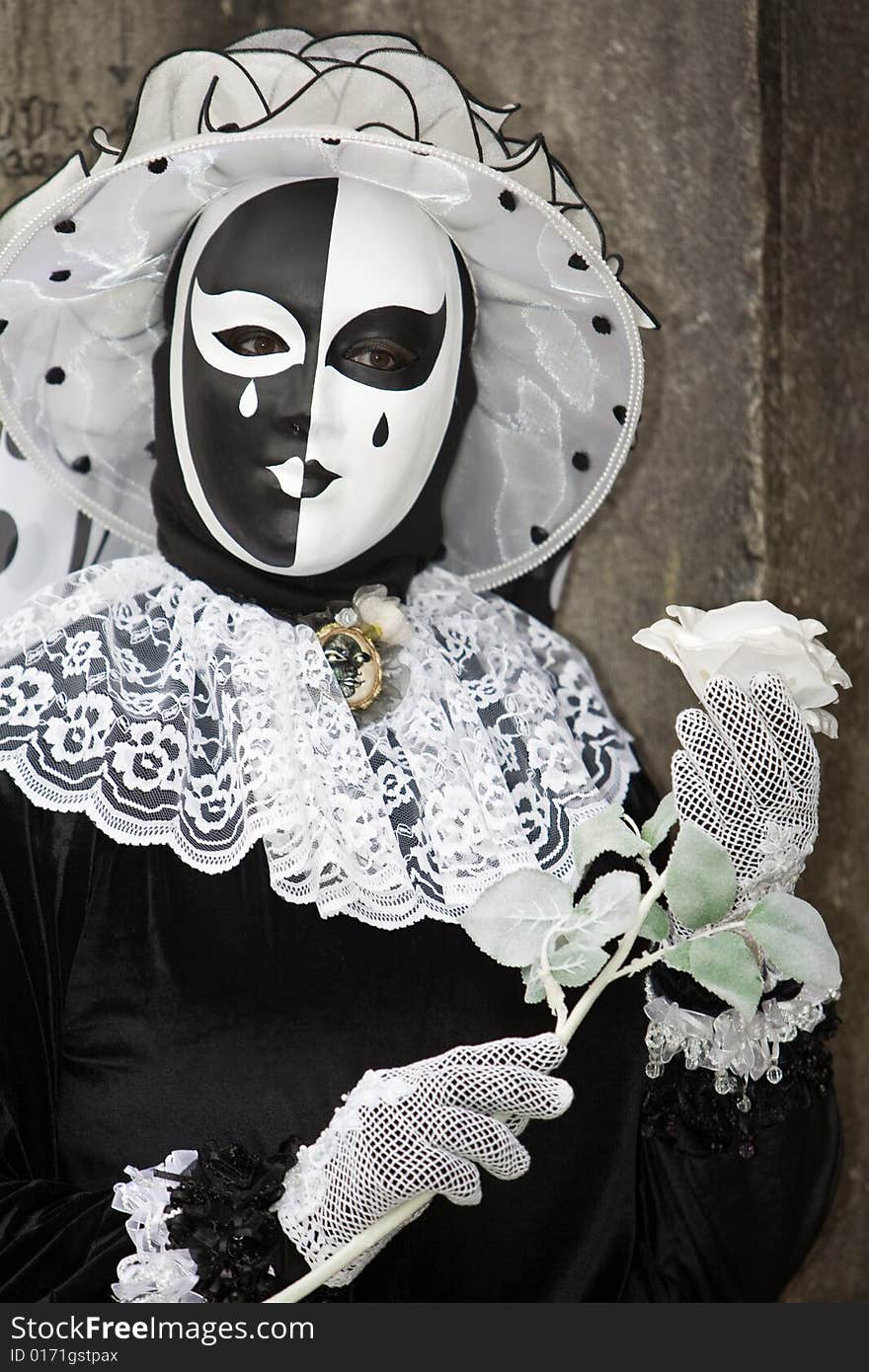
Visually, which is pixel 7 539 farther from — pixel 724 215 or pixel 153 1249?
pixel 724 215

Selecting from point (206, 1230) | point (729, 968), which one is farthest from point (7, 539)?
point (729, 968)

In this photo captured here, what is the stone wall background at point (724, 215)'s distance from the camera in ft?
5.46

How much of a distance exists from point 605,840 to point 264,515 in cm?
45

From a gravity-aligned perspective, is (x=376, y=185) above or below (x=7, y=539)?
above

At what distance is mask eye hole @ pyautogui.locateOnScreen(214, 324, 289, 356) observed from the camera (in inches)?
45.5

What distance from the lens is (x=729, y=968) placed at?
0.83 meters

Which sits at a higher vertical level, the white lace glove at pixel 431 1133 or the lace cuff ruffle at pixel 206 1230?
the white lace glove at pixel 431 1133

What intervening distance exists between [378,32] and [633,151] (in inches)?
24.3

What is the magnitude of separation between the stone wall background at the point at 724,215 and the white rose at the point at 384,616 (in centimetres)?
63

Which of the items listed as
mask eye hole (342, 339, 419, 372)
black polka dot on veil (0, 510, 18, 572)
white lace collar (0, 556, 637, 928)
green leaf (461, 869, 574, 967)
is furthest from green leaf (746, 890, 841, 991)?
black polka dot on veil (0, 510, 18, 572)

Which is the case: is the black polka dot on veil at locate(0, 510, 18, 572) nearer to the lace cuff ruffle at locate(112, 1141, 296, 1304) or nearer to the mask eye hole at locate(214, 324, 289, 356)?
the mask eye hole at locate(214, 324, 289, 356)

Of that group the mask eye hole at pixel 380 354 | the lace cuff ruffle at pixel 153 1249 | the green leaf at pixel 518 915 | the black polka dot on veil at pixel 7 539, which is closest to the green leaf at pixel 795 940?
the green leaf at pixel 518 915

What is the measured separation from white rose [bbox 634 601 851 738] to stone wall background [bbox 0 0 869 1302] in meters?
0.71

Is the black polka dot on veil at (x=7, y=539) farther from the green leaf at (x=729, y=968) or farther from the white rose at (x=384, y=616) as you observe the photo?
the green leaf at (x=729, y=968)
